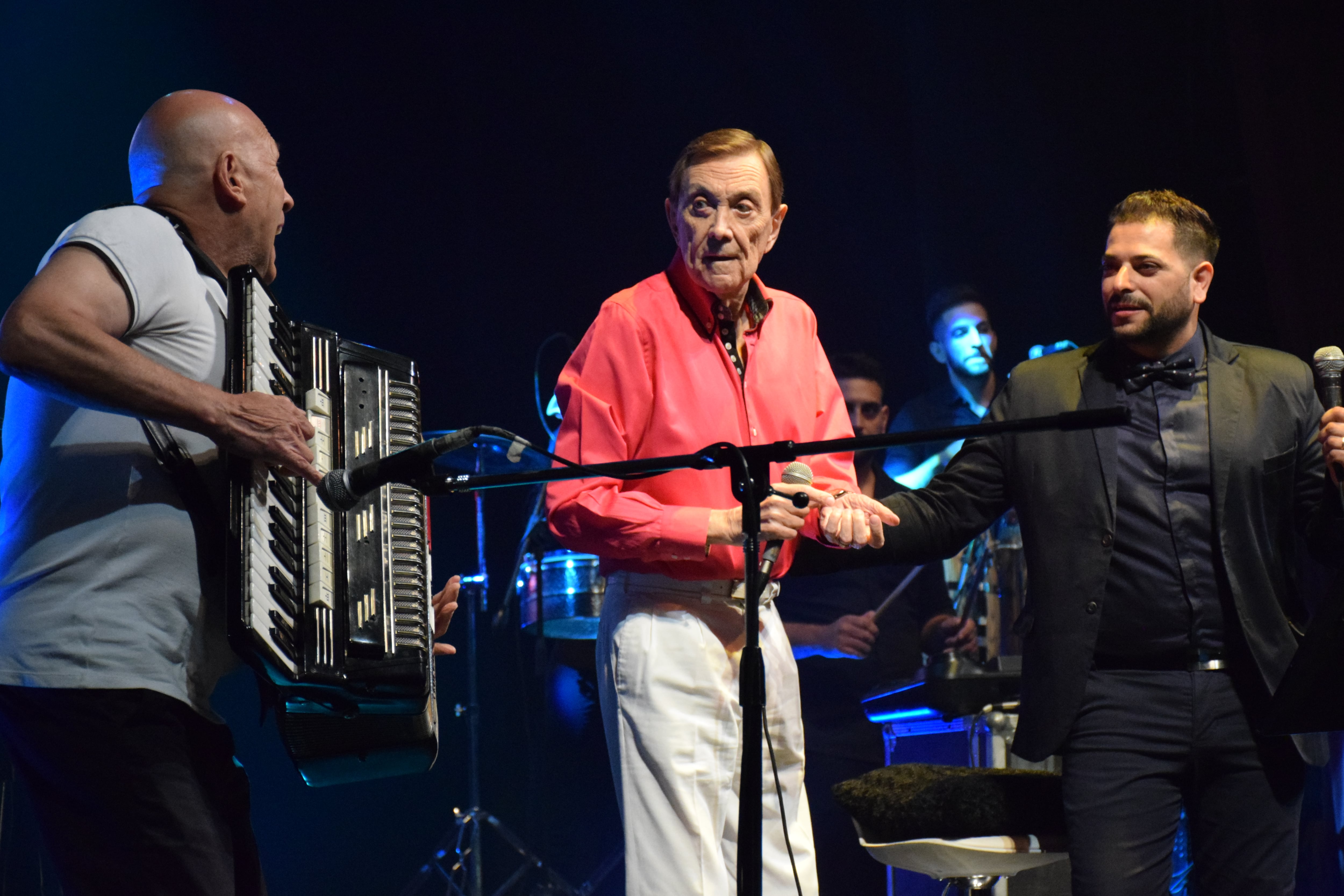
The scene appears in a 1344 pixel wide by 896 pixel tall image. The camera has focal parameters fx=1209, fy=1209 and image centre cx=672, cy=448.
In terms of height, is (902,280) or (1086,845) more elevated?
(902,280)

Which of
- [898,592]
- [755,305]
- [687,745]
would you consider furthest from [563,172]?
[687,745]

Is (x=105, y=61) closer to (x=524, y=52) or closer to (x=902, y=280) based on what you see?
(x=524, y=52)

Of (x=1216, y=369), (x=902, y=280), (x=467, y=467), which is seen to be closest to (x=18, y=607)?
(x=1216, y=369)

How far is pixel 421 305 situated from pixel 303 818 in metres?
2.85

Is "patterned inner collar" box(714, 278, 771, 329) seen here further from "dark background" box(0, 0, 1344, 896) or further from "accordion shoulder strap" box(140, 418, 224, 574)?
"dark background" box(0, 0, 1344, 896)

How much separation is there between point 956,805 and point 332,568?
1.66m

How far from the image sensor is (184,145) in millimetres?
2469

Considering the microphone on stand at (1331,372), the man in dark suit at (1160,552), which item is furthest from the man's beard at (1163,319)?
the microphone on stand at (1331,372)

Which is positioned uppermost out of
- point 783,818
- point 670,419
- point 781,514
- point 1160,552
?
point 670,419

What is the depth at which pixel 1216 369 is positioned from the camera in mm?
3271

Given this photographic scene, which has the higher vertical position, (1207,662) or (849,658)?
(1207,662)

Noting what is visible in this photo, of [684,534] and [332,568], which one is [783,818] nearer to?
[684,534]

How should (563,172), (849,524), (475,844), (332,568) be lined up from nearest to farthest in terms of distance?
(332,568), (849,524), (475,844), (563,172)

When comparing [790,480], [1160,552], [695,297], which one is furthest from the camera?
[1160,552]
